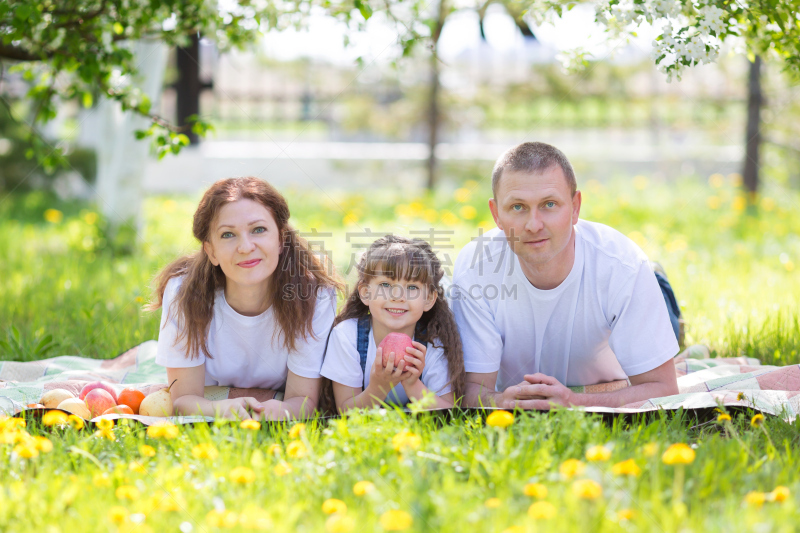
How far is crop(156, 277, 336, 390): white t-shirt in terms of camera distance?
9.70 feet

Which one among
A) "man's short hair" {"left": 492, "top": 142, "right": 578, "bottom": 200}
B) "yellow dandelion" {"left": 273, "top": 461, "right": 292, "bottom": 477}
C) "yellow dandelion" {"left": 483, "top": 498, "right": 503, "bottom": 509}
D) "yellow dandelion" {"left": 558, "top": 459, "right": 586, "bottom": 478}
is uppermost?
"man's short hair" {"left": 492, "top": 142, "right": 578, "bottom": 200}

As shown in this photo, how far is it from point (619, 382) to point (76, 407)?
2469 mm

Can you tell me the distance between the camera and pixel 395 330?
118 inches

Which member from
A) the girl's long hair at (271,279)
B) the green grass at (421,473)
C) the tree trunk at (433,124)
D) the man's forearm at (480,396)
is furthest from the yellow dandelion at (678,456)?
the tree trunk at (433,124)

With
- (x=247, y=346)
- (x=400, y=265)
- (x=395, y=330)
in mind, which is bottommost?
(x=247, y=346)

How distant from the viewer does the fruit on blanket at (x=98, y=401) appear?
2.83m

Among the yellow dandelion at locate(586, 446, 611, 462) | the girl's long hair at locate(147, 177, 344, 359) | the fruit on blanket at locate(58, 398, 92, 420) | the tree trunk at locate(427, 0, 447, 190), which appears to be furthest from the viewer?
the tree trunk at locate(427, 0, 447, 190)

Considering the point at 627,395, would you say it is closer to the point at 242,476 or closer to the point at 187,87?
the point at 242,476

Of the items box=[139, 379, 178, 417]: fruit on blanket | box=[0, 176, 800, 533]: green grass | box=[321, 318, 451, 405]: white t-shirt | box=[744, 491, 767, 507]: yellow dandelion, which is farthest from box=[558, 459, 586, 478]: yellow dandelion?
box=[139, 379, 178, 417]: fruit on blanket

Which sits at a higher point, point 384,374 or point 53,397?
point 384,374

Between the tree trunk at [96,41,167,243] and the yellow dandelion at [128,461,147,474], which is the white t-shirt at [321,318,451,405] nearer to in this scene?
the yellow dandelion at [128,461,147,474]

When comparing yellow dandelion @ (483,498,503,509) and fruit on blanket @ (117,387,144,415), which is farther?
fruit on blanket @ (117,387,144,415)

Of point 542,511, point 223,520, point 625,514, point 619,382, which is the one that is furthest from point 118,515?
point 619,382

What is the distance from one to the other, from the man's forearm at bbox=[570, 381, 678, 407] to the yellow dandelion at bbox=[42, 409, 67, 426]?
197cm
